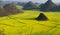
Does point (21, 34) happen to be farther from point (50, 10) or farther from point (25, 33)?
point (50, 10)

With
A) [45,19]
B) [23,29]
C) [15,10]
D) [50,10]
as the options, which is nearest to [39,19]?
[45,19]

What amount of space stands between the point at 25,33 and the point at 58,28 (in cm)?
530

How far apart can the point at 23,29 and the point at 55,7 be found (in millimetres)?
24000

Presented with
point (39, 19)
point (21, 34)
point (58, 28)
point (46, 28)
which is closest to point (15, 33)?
A: point (21, 34)

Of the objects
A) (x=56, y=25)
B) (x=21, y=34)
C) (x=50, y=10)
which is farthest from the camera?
(x=50, y=10)

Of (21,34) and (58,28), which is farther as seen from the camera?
(58,28)

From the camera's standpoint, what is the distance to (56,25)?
24.8 metres

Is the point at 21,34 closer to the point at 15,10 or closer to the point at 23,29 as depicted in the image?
the point at 23,29

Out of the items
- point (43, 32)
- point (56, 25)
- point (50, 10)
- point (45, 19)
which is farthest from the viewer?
point (50, 10)

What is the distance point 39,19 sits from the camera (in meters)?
28.4

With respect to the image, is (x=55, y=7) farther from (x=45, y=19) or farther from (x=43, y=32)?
(x=43, y=32)

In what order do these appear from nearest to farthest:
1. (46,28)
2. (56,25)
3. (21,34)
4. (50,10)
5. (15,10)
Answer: (21,34) < (46,28) < (56,25) < (15,10) < (50,10)

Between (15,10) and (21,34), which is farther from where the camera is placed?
(15,10)

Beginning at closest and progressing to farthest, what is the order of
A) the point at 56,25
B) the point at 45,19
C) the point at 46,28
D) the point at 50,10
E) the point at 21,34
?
the point at 21,34, the point at 46,28, the point at 56,25, the point at 45,19, the point at 50,10
